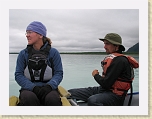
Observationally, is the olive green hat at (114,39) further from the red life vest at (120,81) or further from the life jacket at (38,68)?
the life jacket at (38,68)

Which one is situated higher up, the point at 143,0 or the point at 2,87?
the point at 143,0

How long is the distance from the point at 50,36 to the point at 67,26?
0.66 feet

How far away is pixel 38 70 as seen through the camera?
5.16ft

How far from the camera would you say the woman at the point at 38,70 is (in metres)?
1.52

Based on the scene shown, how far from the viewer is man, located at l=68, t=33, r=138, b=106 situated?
1.56 metres

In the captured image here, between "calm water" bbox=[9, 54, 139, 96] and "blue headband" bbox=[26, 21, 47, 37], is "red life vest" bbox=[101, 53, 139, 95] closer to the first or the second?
"calm water" bbox=[9, 54, 139, 96]

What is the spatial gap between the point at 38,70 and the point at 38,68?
0.06 feet

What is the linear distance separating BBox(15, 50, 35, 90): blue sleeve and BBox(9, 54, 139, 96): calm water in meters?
0.07

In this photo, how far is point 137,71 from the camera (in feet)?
5.73

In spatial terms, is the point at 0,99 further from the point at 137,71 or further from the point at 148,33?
the point at 148,33

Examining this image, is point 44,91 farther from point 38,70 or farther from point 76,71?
point 76,71

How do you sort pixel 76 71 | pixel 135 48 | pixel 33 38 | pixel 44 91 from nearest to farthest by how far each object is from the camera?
pixel 44 91
pixel 33 38
pixel 135 48
pixel 76 71

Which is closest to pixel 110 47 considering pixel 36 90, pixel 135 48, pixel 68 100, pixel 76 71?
pixel 135 48

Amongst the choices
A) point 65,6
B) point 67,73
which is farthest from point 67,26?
point 67,73
